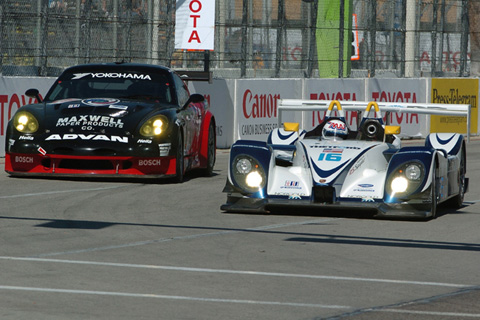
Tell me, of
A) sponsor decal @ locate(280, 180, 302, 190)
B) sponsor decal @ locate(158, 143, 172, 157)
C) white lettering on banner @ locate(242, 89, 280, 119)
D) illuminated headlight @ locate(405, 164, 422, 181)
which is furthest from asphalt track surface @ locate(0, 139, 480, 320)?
white lettering on banner @ locate(242, 89, 280, 119)

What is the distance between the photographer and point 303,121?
21453mm

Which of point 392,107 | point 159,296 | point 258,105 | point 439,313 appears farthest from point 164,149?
point 258,105

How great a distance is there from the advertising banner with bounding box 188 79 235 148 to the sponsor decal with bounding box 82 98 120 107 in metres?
6.21

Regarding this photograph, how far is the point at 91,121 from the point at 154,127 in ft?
→ 2.39

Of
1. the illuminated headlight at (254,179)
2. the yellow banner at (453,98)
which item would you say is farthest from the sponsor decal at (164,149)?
the yellow banner at (453,98)

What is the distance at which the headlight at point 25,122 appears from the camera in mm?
12289

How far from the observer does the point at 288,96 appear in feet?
68.9

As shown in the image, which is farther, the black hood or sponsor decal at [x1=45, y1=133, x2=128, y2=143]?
the black hood

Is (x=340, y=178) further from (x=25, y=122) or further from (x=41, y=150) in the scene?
(x=25, y=122)

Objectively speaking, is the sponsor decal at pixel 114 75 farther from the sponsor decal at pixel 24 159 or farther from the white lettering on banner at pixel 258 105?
the white lettering on banner at pixel 258 105

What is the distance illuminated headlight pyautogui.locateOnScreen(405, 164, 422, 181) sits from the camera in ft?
32.1

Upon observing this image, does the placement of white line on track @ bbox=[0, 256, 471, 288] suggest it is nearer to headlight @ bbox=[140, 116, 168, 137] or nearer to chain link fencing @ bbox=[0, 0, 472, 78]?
headlight @ bbox=[140, 116, 168, 137]

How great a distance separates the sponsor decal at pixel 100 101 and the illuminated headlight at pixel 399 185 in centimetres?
416

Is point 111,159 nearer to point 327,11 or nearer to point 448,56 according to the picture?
point 327,11
